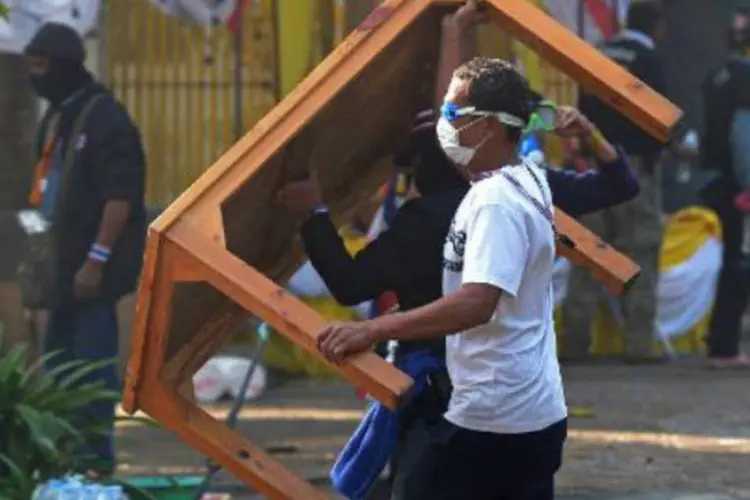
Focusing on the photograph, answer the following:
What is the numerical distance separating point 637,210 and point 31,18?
158 inches

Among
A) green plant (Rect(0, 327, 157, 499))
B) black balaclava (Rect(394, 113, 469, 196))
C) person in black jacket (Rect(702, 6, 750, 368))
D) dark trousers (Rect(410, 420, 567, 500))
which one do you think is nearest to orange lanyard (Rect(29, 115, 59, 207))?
green plant (Rect(0, 327, 157, 499))

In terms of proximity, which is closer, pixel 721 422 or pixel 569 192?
pixel 569 192

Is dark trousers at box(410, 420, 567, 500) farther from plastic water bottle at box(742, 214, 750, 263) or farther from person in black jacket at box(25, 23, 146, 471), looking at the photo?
plastic water bottle at box(742, 214, 750, 263)

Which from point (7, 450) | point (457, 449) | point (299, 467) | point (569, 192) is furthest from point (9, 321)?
point (457, 449)

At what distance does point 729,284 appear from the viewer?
40.7ft

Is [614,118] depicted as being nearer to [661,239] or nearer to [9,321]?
[661,239]

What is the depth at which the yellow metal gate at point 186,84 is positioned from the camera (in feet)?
40.6

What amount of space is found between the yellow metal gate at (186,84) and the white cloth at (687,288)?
291 centimetres

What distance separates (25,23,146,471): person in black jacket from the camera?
834cm

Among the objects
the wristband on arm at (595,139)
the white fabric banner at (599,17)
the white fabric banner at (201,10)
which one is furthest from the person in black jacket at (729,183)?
the wristband on arm at (595,139)

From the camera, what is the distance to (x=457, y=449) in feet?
16.3

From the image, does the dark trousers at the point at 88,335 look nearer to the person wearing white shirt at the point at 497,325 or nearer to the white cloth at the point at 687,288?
the person wearing white shirt at the point at 497,325

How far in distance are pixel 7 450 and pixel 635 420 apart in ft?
14.8

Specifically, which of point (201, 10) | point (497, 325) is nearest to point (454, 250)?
point (497, 325)
